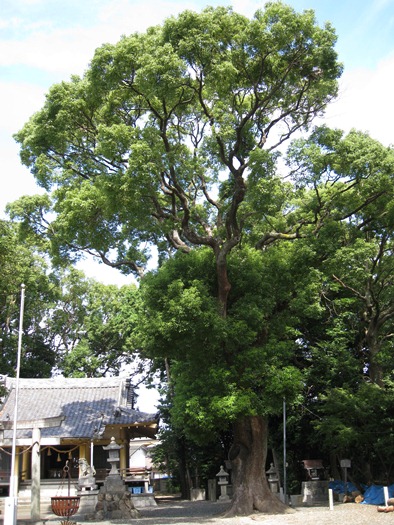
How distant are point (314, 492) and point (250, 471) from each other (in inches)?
235

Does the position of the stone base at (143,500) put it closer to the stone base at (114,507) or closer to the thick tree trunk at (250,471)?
the stone base at (114,507)

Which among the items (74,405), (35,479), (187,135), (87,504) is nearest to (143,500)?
(87,504)

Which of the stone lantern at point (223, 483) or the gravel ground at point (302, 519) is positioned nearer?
the gravel ground at point (302, 519)

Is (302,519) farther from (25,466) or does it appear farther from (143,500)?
(25,466)

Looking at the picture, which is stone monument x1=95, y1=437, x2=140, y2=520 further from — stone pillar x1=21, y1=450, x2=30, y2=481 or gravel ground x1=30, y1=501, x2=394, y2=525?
stone pillar x1=21, y1=450, x2=30, y2=481

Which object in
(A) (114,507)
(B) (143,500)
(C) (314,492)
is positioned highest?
(A) (114,507)

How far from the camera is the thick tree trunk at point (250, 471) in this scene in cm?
1393

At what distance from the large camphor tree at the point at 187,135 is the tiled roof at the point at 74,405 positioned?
797 centimetres

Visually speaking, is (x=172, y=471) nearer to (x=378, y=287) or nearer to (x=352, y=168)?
(x=378, y=287)

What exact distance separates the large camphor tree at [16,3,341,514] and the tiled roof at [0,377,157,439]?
7975mm

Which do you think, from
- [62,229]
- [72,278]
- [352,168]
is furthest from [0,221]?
[72,278]

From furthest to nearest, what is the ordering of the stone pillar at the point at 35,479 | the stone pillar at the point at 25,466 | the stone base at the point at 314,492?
the stone pillar at the point at 25,466 < the stone base at the point at 314,492 < the stone pillar at the point at 35,479

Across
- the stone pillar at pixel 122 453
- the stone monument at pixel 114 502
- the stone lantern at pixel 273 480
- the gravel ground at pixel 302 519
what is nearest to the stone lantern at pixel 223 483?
the stone lantern at pixel 273 480

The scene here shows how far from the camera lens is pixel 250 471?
14281mm
